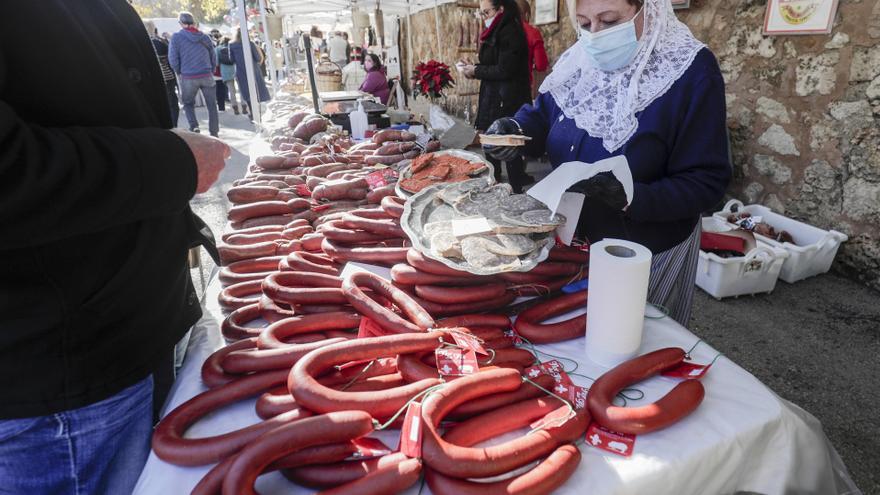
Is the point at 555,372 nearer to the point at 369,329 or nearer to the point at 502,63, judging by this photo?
the point at 369,329

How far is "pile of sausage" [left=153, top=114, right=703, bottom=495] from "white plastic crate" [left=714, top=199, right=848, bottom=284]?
3359mm

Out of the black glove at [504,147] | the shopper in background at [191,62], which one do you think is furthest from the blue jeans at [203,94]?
Result: the black glove at [504,147]

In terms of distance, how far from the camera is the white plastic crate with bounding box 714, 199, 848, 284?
4.22m

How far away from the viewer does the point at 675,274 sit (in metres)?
2.43

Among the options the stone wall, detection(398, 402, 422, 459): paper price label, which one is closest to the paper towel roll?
detection(398, 402, 422, 459): paper price label

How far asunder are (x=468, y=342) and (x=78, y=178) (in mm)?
1064

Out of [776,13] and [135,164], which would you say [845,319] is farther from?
[135,164]

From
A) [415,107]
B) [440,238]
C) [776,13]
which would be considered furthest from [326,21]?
[440,238]

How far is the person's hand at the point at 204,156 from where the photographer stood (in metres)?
1.38

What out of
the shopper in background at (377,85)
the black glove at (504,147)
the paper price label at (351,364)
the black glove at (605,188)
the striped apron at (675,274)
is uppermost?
the shopper in background at (377,85)

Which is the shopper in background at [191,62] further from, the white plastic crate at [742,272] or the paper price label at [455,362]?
the paper price label at [455,362]

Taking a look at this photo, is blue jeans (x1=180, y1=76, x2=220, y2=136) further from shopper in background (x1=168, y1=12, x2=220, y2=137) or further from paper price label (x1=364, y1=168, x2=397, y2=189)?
paper price label (x1=364, y1=168, x2=397, y2=189)

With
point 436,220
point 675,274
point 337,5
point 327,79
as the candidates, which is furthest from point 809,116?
point 337,5

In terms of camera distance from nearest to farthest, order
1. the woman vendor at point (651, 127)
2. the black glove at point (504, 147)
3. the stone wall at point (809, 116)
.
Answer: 1. the woman vendor at point (651, 127)
2. the black glove at point (504, 147)
3. the stone wall at point (809, 116)
